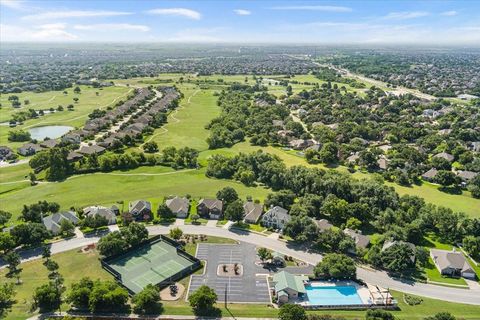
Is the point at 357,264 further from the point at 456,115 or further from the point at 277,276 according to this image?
the point at 456,115

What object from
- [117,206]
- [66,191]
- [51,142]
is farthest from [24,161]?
[117,206]

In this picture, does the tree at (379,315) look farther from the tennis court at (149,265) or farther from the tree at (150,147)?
the tree at (150,147)

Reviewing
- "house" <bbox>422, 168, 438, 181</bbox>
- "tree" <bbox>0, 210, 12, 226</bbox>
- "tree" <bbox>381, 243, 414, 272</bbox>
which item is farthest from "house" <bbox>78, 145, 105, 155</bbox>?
"house" <bbox>422, 168, 438, 181</bbox>

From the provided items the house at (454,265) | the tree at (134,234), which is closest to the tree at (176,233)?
the tree at (134,234)

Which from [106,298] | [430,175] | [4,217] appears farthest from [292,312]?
[430,175]

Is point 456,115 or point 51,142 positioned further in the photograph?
point 456,115
